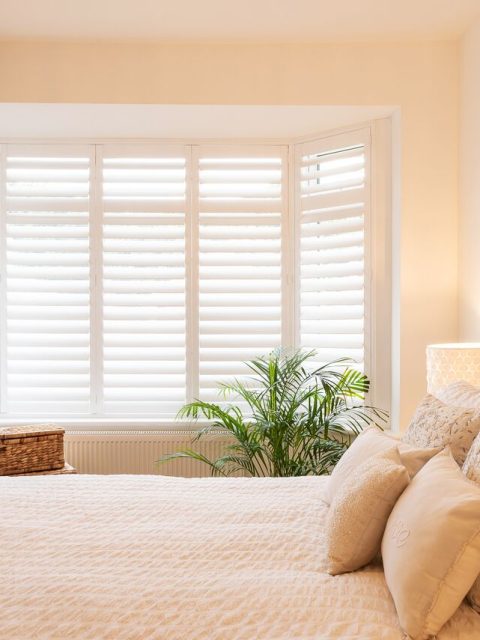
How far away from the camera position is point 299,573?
1449mm

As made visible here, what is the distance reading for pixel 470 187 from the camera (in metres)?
3.08

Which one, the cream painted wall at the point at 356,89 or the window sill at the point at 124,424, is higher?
the cream painted wall at the point at 356,89

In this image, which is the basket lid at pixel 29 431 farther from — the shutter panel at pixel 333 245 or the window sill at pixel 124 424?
the shutter panel at pixel 333 245

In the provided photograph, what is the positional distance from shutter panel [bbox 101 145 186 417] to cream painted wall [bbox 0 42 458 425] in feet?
2.03

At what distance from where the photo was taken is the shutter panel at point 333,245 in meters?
3.53

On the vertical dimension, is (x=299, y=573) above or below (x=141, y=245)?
below

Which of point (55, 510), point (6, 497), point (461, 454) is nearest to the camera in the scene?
point (461, 454)

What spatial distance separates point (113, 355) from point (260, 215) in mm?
1243

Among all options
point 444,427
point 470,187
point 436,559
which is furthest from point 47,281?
point 436,559

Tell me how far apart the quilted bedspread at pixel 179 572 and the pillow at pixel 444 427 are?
0.37 metres

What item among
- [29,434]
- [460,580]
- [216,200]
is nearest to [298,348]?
[216,200]

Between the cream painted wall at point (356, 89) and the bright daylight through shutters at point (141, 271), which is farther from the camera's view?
the bright daylight through shutters at point (141, 271)

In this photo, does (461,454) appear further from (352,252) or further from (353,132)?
(353,132)

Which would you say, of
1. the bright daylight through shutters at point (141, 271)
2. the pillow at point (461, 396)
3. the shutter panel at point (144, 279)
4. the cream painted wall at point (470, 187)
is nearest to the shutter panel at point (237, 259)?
the bright daylight through shutters at point (141, 271)
